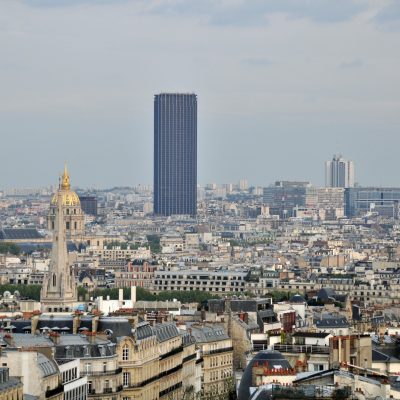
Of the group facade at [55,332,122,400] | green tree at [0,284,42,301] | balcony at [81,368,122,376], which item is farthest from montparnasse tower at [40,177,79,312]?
facade at [55,332,122,400]

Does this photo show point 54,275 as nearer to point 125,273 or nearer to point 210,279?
point 210,279

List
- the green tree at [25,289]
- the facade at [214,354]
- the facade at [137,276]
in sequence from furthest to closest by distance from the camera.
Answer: the facade at [137,276] < the green tree at [25,289] < the facade at [214,354]

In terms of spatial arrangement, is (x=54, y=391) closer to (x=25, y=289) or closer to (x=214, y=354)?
(x=214, y=354)

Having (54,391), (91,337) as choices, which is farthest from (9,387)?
(91,337)

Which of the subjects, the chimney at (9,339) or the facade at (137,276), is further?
the facade at (137,276)

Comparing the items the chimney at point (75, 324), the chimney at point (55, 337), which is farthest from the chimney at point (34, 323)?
the chimney at point (55, 337)

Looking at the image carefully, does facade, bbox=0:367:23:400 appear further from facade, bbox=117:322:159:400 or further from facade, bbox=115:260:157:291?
facade, bbox=115:260:157:291

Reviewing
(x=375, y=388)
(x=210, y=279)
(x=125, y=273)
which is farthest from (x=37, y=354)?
(x=125, y=273)

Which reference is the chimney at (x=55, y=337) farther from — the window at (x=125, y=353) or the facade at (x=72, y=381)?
the window at (x=125, y=353)

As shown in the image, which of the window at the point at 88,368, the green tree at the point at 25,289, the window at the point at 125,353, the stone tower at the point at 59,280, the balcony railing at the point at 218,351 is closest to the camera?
the window at the point at 88,368
